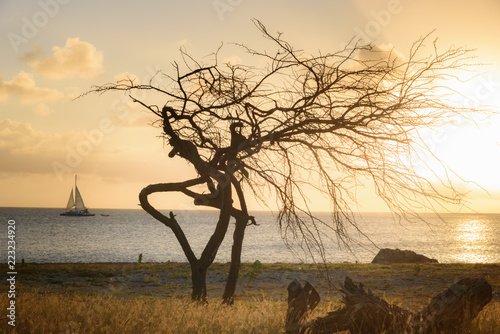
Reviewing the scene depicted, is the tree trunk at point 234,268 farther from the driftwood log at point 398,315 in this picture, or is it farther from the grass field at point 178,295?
the driftwood log at point 398,315

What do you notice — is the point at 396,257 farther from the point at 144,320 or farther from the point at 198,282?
the point at 144,320

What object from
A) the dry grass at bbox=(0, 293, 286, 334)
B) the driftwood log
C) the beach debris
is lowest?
the beach debris

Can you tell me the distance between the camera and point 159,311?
8211 millimetres

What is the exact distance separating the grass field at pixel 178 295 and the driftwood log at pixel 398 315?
38 centimetres

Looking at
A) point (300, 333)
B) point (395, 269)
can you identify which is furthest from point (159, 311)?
point (395, 269)

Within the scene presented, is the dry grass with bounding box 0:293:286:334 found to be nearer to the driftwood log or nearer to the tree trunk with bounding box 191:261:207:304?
the driftwood log

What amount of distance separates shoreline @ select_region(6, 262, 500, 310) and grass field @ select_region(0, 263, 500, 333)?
4cm

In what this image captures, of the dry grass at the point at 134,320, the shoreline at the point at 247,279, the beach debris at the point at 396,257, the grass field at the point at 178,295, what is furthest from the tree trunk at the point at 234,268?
the beach debris at the point at 396,257

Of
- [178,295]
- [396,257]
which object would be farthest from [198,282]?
[396,257]

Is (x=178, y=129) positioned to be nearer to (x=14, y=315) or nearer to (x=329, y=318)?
(x=14, y=315)

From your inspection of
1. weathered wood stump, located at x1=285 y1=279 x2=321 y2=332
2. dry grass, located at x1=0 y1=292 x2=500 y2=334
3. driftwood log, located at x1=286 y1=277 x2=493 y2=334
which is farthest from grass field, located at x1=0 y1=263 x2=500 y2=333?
driftwood log, located at x1=286 y1=277 x2=493 y2=334

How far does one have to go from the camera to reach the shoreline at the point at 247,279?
19812 millimetres

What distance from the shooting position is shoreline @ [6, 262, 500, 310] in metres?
19.8

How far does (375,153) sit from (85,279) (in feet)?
62.7
